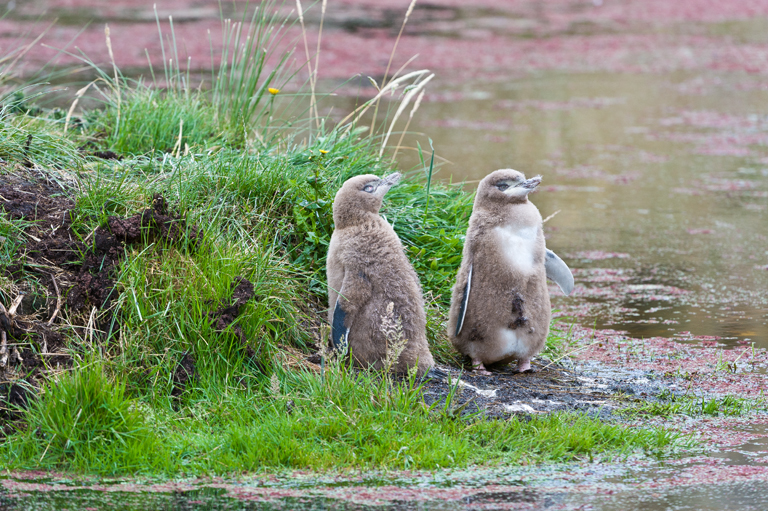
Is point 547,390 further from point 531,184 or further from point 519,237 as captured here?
point 531,184

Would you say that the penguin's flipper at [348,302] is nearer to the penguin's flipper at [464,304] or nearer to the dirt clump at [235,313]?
the dirt clump at [235,313]

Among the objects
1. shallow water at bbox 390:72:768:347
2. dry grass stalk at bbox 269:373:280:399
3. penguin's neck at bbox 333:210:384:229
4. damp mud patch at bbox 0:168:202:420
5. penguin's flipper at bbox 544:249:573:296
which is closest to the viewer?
dry grass stalk at bbox 269:373:280:399

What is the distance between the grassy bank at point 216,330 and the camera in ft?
13.6

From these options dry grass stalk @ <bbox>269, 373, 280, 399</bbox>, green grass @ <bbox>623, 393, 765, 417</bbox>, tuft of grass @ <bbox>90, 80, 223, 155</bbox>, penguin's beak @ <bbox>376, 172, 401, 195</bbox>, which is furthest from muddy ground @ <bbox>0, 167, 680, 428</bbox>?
tuft of grass @ <bbox>90, 80, 223, 155</bbox>

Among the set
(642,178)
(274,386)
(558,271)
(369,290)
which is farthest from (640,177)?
(274,386)

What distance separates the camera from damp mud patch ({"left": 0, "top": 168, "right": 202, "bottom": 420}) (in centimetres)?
463

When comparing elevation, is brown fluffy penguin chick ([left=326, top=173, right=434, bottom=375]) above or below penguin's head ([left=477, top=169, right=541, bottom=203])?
below

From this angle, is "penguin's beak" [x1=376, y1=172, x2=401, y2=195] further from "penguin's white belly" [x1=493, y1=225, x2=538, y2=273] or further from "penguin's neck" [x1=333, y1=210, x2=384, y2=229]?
"penguin's white belly" [x1=493, y1=225, x2=538, y2=273]

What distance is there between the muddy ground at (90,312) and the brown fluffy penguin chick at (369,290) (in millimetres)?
318

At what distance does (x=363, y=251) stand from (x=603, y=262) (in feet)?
12.2

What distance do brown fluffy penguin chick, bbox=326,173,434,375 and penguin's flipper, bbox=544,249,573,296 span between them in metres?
0.98

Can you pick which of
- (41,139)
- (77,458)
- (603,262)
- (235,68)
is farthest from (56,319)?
(603,262)

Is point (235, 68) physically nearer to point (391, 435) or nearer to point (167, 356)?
point (167, 356)

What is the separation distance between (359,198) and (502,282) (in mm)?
945
